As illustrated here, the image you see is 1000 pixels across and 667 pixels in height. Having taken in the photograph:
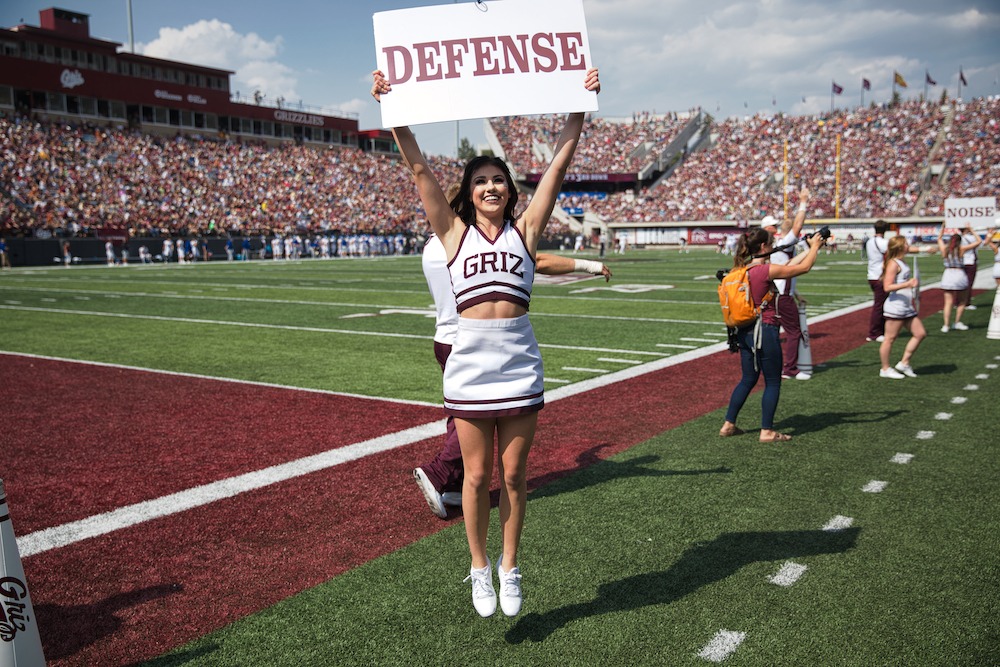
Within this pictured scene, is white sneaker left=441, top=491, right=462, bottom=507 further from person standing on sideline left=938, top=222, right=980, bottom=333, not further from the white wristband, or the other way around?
person standing on sideline left=938, top=222, right=980, bottom=333

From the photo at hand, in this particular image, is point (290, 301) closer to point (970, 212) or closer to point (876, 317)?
point (876, 317)

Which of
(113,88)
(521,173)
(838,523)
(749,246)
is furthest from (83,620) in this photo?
(521,173)

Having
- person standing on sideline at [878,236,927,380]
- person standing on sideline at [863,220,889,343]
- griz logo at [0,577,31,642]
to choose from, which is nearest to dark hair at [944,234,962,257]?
person standing on sideline at [863,220,889,343]

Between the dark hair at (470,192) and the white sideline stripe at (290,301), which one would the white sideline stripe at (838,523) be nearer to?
the dark hair at (470,192)

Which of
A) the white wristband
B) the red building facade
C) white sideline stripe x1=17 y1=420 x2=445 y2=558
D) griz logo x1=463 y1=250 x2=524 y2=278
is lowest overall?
white sideline stripe x1=17 y1=420 x2=445 y2=558

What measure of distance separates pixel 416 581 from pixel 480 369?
1.23 m

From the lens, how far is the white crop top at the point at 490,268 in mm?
3129

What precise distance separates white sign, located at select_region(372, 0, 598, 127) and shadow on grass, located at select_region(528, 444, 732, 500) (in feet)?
8.51

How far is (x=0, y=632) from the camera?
2707mm

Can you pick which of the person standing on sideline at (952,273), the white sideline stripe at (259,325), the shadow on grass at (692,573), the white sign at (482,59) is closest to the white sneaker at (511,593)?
the shadow on grass at (692,573)

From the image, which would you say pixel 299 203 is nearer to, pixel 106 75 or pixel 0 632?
pixel 106 75

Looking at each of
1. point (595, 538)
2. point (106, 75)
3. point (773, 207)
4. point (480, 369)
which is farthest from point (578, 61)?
point (773, 207)

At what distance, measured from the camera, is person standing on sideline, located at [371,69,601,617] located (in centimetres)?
312

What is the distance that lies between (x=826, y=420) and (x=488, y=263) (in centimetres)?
482
